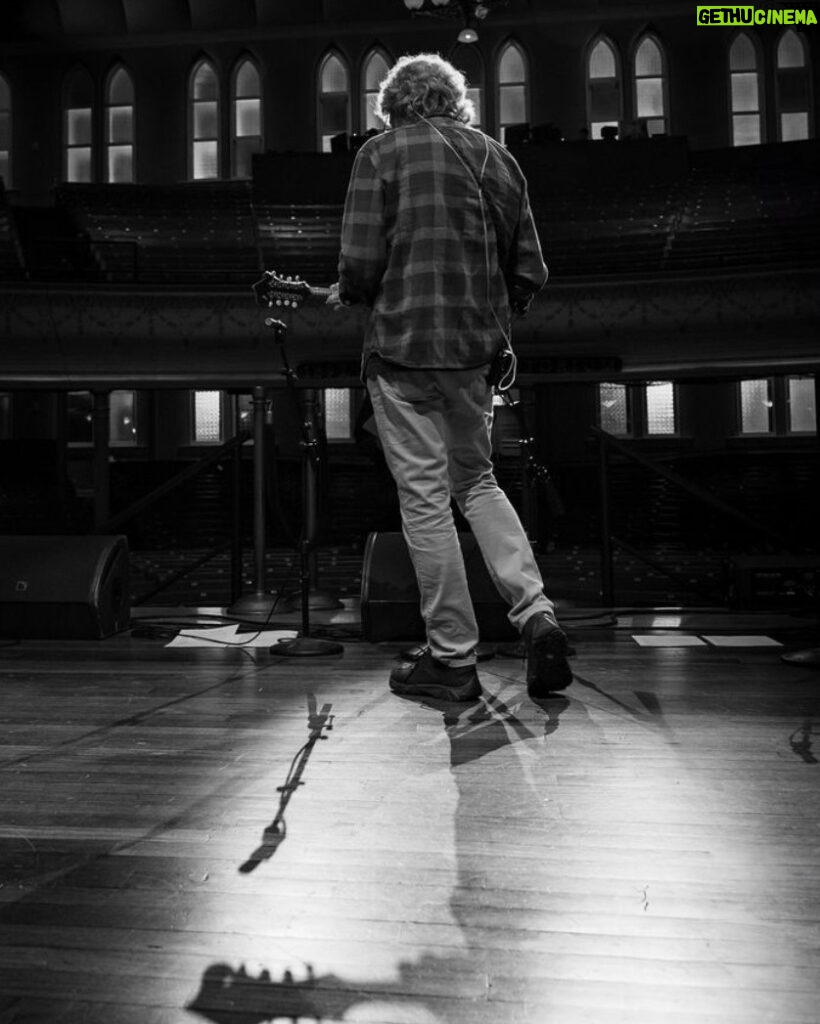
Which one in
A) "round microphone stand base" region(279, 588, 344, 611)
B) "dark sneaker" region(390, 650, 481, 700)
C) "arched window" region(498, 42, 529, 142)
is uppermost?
"arched window" region(498, 42, 529, 142)

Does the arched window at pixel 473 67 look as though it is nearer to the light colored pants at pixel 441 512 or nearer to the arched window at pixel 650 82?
the arched window at pixel 650 82

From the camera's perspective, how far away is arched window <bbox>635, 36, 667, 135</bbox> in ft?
47.6

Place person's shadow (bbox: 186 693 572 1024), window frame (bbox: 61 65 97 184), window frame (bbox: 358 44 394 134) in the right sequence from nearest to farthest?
person's shadow (bbox: 186 693 572 1024) < window frame (bbox: 358 44 394 134) < window frame (bbox: 61 65 97 184)

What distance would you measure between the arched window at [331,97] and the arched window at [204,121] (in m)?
1.81

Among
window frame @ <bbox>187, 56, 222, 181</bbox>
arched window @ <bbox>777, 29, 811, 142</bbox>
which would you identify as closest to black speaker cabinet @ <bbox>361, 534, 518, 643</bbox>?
window frame @ <bbox>187, 56, 222, 181</bbox>

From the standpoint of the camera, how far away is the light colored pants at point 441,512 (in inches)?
77.4

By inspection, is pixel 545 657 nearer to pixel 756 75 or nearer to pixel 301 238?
pixel 301 238

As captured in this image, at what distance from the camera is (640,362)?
7711mm

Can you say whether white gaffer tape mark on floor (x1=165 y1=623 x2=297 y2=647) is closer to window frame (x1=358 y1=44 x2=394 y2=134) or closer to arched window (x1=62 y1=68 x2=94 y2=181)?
window frame (x1=358 y1=44 x2=394 y2=134)

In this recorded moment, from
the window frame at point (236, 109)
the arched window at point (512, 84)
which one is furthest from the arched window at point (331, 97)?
the arched window at point (512, 84)

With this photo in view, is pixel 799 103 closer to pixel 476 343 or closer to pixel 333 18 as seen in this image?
pixel 333 18

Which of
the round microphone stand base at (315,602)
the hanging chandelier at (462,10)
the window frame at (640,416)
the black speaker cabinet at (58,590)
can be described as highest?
the hanging chandelier at (462,10)

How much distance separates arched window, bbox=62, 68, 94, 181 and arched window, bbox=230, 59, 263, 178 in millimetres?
2541

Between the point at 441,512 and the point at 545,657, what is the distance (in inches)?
15.5
